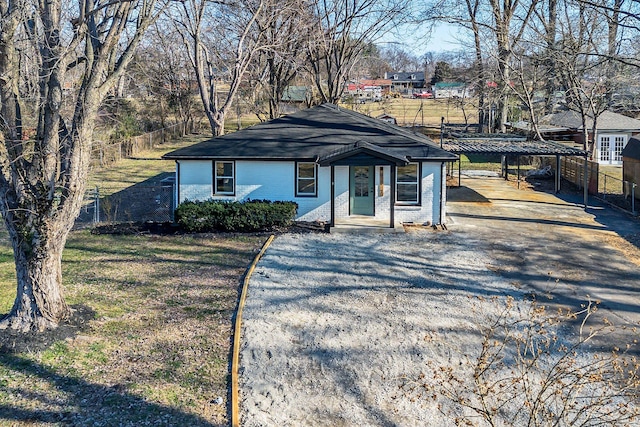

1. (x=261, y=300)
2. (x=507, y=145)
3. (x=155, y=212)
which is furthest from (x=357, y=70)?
(x=261, y=300)

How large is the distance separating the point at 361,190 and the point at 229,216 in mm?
4372

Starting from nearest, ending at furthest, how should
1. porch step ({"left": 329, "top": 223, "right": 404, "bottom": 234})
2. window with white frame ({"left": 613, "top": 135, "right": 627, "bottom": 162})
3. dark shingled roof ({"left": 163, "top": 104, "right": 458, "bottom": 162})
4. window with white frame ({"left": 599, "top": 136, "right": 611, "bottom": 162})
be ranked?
porch step ({"left": 329, "top": 223, "right": 404, "bottom": 234}), dark shingled roof ({"left": 163, "top": 104, "right": 458, "bottom": 162}), window with white frame ({"left": 613, "top": 135, "right": 627, "bottom": 162}), window with white frame ({"left": 599, "top": 136, "right": 611, "bottom": 162})

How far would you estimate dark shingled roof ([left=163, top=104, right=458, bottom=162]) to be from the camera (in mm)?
18312

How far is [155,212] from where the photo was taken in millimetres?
20531

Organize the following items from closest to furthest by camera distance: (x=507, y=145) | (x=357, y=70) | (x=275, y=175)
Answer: (x=275, y=175)
(x=507, y=145)
(x=357, y=70)

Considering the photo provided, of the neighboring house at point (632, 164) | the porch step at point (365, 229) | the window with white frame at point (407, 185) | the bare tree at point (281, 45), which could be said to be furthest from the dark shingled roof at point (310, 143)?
the neighboring house at point (632, 164)

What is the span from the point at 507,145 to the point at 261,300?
1636cm

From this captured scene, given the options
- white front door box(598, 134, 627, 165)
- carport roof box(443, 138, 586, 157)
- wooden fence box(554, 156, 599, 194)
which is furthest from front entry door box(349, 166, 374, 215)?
white front door box(598, 134, 627, 165)

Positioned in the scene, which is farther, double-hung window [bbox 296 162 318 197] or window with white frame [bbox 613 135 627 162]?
window with white frame [bbox 613 135 627 162]

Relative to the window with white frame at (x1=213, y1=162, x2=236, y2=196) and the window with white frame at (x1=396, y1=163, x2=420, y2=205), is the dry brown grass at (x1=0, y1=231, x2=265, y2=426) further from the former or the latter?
the window with white frame at (x1=396, y1=163, x2=420, y2=205)

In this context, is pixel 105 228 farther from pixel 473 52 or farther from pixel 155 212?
pixel 473 52

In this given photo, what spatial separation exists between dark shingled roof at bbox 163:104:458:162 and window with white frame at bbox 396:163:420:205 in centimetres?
63

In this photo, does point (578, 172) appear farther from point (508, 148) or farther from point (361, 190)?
point (361, 190)

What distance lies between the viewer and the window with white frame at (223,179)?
62.3 feet
